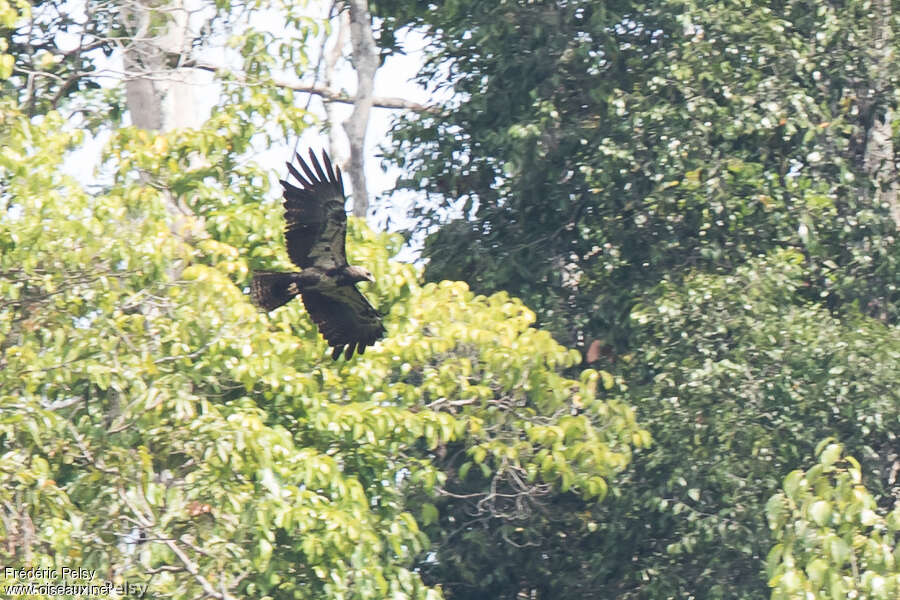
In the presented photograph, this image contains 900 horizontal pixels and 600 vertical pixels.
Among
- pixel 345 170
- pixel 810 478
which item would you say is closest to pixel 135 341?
pixel 810 478

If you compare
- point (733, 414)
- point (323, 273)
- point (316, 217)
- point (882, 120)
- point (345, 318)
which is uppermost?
point (882, 120)

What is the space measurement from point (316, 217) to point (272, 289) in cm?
62

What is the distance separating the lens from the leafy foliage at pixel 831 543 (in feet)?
19.1

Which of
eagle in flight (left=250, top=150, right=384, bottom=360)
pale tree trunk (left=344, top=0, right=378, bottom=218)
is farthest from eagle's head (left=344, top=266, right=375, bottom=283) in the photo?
pale tree trunk (left=344, top=0, right=378, bottom=218)

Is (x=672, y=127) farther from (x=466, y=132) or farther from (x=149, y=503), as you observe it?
(x=149, y=503)

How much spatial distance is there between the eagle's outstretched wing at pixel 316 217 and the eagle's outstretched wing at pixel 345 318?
24cm

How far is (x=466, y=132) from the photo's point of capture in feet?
39.6

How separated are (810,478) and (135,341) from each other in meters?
3.52

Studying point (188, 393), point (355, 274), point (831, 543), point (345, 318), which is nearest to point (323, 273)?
point (355, 274)

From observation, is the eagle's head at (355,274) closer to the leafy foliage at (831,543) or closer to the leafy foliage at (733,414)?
the leafy foliage at (831,543)

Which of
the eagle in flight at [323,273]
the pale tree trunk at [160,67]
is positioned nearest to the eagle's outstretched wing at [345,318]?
the eagle in flight at [323,273]

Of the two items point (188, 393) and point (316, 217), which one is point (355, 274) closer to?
point (316, 217)

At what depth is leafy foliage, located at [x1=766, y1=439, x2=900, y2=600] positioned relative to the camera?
5.82 m

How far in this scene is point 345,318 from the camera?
329 inches
